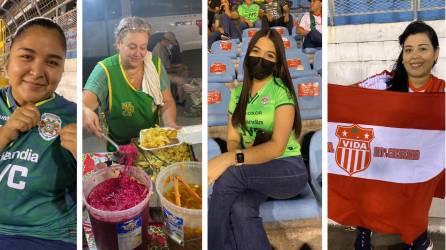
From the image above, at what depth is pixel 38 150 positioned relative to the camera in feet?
7.82

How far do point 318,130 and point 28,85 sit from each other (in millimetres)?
1692

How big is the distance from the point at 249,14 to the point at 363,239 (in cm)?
141

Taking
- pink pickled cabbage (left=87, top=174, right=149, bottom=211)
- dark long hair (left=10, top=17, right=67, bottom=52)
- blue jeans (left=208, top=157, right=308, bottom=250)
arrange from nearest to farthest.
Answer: blue jeans (left=208, top=157, right=308, bottom=250)
pink pickled cabbage (left=87, top=174, right=149, bottom=211)
dark long hair (left=10, top=17, right=67, bottom=52)

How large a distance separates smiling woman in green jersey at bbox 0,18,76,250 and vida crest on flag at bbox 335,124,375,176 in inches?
60.4

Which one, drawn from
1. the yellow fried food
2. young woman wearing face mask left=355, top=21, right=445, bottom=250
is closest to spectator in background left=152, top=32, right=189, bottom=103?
the yellow fried food

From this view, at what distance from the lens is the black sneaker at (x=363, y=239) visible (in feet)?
7.39

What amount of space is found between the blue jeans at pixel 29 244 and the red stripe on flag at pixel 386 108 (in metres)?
1.70

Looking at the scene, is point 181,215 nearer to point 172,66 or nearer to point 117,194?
point 117,194

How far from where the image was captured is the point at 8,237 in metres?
2.36

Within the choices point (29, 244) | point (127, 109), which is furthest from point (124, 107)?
point (29, 244)

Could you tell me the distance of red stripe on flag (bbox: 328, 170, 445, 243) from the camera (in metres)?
2.19

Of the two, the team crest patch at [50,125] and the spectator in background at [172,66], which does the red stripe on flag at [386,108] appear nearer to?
the spectator in background at [172,66]

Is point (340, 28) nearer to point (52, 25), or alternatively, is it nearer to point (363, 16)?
point (363, 16)

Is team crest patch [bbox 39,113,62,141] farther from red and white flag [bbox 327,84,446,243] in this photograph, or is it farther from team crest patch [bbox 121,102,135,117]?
red and white flag [bbox 327,84,446,243]
